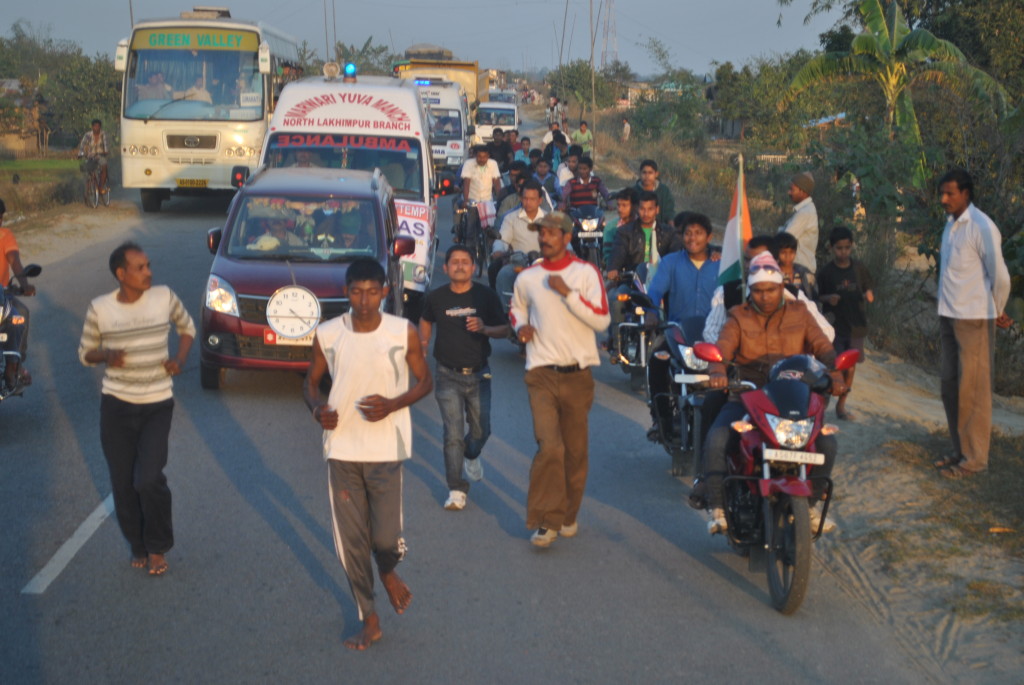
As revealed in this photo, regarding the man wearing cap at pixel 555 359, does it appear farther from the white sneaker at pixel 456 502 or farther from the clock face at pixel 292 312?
the clock face at pixel 292 312

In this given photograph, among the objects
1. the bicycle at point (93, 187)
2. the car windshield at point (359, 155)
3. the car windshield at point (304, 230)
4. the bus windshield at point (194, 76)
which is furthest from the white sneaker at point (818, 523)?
the bicycle at point (93, 187)

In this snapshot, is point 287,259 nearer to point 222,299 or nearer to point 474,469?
point 222,299

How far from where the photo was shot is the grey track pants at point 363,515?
17.4 feet

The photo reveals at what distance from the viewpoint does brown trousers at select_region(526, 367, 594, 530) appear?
6.70 m

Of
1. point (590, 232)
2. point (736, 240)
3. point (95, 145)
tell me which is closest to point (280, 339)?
point (736, 240)

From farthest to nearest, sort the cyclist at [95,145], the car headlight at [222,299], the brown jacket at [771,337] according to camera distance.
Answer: the cyclist at [95,145] → the car headlight at [222,299] → the brown jacket at [771,337]

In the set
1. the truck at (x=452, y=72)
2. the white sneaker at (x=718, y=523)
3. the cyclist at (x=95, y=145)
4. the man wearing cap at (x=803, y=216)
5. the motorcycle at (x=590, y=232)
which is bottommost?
the white sneaker at (x=718, y=523)

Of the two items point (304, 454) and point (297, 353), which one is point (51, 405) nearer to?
point (297, 353)

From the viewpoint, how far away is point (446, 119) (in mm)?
35156

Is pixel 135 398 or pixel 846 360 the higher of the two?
pixel 846 360

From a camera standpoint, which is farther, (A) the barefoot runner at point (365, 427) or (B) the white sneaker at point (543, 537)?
(B) the white sneaker at point (543, 537)

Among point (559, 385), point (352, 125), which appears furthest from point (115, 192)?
point (559, 385)

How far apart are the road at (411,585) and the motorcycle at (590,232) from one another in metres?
5.40

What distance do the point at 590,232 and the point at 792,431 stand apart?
28.9 ft
